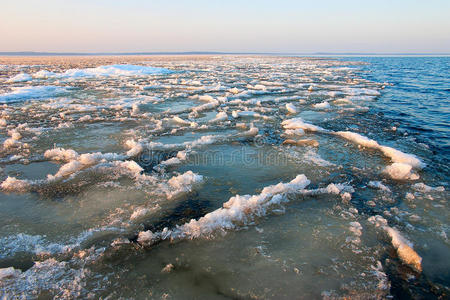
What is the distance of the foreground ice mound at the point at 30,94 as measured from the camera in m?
11.0

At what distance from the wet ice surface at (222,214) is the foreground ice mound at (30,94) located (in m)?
6.21

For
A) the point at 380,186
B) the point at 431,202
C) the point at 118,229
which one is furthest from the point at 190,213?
the point at 431,202

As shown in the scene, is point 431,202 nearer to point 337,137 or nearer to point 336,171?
point 336,171

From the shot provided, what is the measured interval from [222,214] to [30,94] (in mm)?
13150

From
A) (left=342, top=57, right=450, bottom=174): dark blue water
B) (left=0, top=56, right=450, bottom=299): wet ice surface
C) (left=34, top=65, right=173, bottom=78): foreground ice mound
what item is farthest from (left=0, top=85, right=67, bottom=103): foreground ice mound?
(left=342, top=57, right=450, bottom=174): dark blue water

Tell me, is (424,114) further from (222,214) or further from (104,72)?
(104,72)

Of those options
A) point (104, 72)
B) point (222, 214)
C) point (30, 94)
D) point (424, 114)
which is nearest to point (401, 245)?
point (222, 214)

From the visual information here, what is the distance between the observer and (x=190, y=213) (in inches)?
122

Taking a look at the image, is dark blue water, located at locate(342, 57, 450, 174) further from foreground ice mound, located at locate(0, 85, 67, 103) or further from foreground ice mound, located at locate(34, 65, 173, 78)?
foreground ice mound, located at locate(34, 65, 173, 78)

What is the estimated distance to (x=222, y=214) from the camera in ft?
9.75

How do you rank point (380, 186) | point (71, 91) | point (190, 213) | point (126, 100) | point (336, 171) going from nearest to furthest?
point (190, 213) < point (380, 186) < point (336, 171) < point (126, 100) < point (71, 91)

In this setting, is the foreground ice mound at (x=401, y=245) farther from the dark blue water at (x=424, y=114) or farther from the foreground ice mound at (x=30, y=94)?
the foreground ice mound at (x=30, y=94)

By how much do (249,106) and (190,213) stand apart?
7009 millimetres

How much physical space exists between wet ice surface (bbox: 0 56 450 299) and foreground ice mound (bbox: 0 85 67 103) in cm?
621
